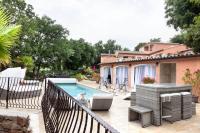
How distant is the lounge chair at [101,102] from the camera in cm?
1064

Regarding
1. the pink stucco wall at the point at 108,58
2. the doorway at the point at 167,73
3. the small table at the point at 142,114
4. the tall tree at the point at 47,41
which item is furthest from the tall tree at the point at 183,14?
the tall tree at the point at 47,41

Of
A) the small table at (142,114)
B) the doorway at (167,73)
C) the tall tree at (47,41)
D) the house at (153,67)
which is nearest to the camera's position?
the small table at (142,114)

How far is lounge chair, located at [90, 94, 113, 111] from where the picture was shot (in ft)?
34.9

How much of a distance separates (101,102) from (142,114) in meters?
2.61

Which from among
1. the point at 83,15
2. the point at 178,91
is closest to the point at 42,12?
the point at 83,15

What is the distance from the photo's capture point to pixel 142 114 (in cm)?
845

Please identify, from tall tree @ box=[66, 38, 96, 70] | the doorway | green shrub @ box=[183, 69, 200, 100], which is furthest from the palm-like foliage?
tall tree @ box=[66, 38, 96, 70]

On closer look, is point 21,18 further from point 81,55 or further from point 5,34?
point 5,34

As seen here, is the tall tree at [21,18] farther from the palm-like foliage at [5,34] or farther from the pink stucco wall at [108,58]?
the palm-like foliage at [5,34]

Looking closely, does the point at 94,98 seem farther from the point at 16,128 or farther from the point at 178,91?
the point at 16,128

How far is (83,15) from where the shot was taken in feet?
115

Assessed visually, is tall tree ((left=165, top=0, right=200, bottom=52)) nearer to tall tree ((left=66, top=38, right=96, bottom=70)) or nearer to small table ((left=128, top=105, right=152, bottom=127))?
small table ((left=128, top=105, right=152, bottom=127))

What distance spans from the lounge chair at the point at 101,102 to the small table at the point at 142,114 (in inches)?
69.2

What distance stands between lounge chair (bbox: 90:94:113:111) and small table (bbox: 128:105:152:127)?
1759 millimetres
